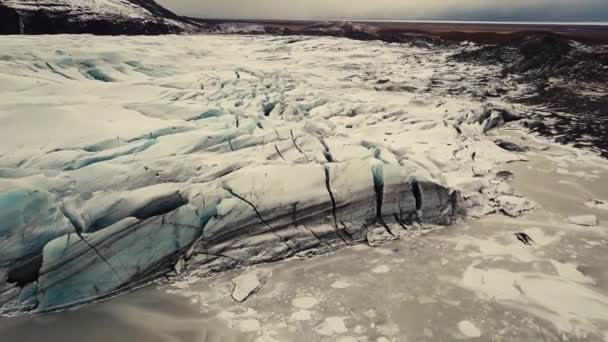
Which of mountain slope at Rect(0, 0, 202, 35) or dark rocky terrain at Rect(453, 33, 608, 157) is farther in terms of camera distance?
mountain slope at Rect(0, 0, 202, 35)

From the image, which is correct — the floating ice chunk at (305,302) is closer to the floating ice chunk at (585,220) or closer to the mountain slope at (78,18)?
the floating ice chunk at (585,220)

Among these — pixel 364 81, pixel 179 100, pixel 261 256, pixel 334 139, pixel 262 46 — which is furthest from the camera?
pixel 262 46

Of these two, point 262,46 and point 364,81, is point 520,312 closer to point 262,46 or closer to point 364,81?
point 364,81

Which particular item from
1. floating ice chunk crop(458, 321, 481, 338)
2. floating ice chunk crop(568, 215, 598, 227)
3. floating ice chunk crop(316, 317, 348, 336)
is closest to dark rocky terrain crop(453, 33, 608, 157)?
floating ice chunk crop(568, 215, 598, 227)

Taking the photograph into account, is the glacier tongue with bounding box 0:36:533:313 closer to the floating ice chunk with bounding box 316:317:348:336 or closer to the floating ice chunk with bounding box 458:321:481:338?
the floating ice chunk with bounding box 316:317:348:336

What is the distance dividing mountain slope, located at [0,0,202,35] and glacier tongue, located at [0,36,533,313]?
50.8 feet

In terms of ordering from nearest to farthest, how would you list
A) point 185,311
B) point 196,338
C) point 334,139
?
1. point 196,338
2. point 185,311
3. point 334,139

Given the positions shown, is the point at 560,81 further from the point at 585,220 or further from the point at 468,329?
the point at 468,329

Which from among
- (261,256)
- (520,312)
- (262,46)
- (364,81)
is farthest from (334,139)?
(262,46)

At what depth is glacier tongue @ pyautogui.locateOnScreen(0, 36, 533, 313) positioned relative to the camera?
3.84m

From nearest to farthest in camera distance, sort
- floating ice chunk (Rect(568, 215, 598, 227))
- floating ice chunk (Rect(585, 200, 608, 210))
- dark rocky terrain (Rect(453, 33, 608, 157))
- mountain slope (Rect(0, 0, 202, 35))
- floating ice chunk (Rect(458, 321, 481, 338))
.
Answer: floating ice chunk (Rect(458, 321, 481, 338))
floating ice chunk (Rect(568, 215, 598, 227))
floating ice chunk (Rect(585, 200, 608, 210))
dark rocky terrain (Rect(453, 33, 608, 157))
mountain slope (Rect(0, 0, 202, 35))

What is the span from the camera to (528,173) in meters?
6.66

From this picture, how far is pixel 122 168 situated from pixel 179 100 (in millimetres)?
3537

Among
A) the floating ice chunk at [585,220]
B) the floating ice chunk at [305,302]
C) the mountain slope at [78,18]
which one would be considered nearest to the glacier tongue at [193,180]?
the floating ice chunk at [585,220]
